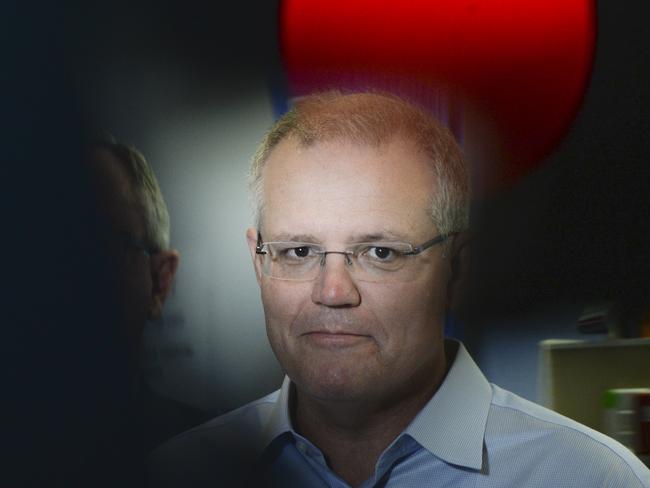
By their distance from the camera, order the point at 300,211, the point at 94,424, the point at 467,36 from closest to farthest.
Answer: the point at 300,211, the point at 467,36, the point at 94,424

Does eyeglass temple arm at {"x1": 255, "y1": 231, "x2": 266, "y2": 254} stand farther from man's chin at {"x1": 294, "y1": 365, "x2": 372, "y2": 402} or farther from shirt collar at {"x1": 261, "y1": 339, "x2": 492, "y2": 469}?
shirt collar at {"x1": 261, "y1": 339, "x2": 492, "y2": 469}

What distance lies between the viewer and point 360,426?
1.34 metres

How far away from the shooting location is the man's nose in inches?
49.2

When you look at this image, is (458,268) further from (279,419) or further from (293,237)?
(279,419)

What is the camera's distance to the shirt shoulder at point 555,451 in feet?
4.22

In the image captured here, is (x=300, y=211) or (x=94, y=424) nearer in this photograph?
(x=300, y=211)

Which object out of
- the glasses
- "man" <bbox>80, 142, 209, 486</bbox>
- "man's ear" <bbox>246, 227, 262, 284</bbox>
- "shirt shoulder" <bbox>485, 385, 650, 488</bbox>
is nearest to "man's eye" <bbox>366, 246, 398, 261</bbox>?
the glasses

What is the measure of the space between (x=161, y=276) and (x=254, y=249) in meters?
0.21

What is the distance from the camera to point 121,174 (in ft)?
4.97

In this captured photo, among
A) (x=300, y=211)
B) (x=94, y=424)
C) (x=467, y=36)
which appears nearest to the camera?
(x=300, y=211)

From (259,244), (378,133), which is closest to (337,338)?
(259,244)

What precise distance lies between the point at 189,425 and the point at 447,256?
58 cm

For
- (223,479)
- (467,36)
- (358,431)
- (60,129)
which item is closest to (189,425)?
(223,479)

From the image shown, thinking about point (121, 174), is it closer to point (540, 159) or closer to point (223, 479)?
point (223, 479)
